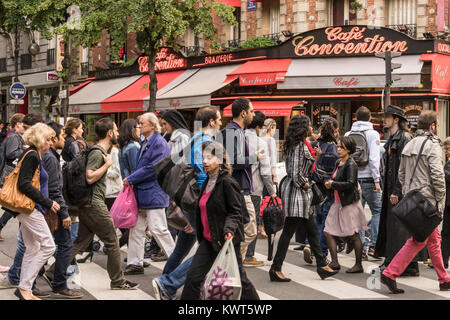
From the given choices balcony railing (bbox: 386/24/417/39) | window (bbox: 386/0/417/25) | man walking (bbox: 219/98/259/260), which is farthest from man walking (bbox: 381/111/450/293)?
window (bbox: 386/0/417/25)

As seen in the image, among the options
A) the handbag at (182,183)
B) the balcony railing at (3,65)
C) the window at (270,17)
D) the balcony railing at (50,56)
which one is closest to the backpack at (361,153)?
the handbag at (182,183)

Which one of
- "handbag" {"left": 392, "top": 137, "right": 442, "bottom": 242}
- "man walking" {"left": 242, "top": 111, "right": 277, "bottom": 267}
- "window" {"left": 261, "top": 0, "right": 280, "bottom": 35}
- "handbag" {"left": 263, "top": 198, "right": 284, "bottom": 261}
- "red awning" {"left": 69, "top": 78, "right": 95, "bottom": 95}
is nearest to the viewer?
"handbag" {"left": 392, "top": 137, "right": 442, "bottom": 242}

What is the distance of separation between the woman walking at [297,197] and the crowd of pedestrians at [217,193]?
0.04ft

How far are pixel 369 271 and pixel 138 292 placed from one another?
2931mm

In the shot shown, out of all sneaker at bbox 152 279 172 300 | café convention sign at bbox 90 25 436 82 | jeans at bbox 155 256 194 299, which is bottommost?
sneaker at bbox 152 279 172 300

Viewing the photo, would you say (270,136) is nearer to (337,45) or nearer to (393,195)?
(393,195)

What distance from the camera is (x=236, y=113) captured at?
796cm

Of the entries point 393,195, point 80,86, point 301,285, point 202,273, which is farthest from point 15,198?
point 80,86

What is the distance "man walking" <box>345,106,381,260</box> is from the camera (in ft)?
31.6

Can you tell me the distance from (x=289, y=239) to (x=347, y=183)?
3.61 ft

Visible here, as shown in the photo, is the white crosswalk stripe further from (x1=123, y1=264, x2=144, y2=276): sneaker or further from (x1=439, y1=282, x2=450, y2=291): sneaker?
(x1=123, y1=264, x2=144, y2=276): sneaker

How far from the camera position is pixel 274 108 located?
22250mm

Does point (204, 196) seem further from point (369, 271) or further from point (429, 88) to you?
point (429, 88)

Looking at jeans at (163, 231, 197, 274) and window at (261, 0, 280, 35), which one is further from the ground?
window at (261, 0, 280, 35)
